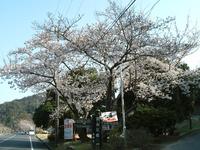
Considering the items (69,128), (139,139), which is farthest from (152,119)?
(69,128)

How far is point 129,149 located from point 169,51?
20.3 ft

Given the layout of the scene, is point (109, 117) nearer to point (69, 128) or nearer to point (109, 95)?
point (109, 95)

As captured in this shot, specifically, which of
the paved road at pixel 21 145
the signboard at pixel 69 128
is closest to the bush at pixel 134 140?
the signboard at pixel 69 128

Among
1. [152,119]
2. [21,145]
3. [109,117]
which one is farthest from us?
[21,145]

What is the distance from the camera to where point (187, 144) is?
2195cm

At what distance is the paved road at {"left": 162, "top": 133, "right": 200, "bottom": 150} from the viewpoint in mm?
20836

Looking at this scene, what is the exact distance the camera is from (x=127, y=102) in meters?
36.2

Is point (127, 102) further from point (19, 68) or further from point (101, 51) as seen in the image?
point (101, 51)

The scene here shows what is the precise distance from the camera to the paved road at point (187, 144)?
20.8m

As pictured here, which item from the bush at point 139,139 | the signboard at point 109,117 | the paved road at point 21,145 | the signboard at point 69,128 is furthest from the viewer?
the paved road at point 21,145

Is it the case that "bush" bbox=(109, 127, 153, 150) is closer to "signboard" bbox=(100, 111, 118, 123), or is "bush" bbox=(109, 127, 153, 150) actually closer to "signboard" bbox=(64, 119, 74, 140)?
"signboard" bbox=(100, 111, 118, 123)

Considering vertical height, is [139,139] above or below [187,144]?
above

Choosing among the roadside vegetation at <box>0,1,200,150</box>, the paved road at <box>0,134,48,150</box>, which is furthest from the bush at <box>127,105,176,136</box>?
the paved road at <box>0,134,48,150</box>

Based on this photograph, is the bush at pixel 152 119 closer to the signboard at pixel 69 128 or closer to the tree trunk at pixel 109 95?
the tree trunk at pixel 109 95
